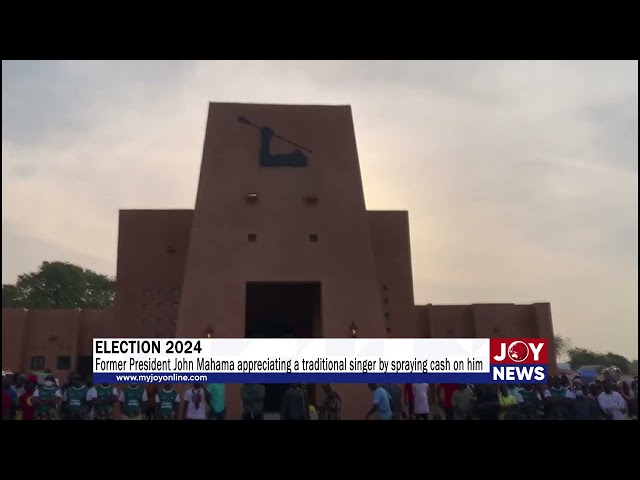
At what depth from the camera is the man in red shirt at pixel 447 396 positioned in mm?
11211

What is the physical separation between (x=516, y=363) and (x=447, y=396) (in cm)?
162

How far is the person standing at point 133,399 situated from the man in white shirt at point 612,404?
298 inches

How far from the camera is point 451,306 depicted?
2055 cm

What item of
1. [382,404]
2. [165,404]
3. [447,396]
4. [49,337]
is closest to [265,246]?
[165,404]

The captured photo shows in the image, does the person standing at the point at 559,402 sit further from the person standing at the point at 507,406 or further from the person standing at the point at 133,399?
the person standing at the point at 133,399

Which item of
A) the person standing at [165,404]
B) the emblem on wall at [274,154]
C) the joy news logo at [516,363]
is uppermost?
the emblem on wall at [274,154]

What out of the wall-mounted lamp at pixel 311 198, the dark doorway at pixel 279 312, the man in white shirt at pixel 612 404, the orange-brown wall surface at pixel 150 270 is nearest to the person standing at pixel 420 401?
the man in white shirt at pixel 612 404

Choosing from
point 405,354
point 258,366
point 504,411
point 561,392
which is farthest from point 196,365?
→ point 561,392

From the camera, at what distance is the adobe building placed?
46.4 feet

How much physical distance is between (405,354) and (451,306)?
7342 mm

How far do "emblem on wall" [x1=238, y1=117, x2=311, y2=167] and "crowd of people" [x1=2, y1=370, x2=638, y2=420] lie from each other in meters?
6.12

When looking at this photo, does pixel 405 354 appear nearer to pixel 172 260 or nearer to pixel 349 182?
pixel 349 182
